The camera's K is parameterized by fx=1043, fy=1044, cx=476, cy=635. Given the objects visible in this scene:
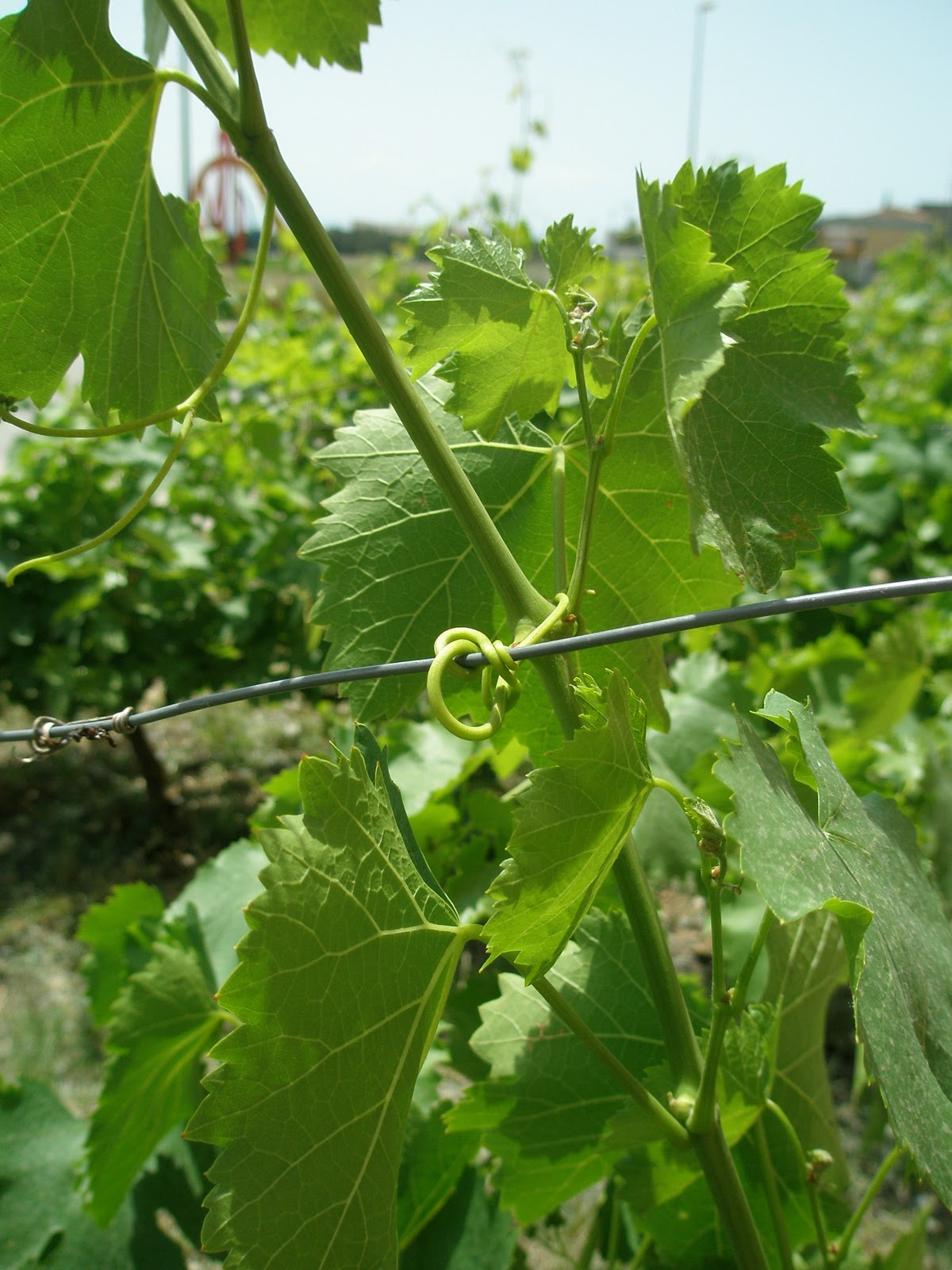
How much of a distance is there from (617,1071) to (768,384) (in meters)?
0.48

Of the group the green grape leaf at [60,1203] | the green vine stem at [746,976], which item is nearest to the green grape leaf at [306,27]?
the green vine stem at [746,976]

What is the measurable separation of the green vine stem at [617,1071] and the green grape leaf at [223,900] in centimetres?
70

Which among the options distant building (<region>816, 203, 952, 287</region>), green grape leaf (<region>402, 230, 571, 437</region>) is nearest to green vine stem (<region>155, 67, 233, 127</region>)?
green grape leaf (<region>402, 230, 571, 437</region>)

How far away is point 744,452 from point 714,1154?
0.50 meters

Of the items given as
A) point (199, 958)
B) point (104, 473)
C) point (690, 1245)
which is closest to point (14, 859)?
point (104, 473)

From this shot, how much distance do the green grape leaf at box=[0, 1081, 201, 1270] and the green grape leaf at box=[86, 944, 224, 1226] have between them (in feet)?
0.29

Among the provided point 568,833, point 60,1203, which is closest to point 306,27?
point 568,833

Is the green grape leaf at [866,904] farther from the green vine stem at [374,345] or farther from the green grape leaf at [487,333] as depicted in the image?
the green grape leaf at [487,333]

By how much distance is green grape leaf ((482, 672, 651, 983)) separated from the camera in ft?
1.91

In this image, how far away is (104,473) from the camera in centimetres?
356

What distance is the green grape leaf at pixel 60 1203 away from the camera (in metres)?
1.29

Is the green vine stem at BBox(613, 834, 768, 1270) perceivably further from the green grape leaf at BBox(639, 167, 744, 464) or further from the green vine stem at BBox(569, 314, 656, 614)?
the green grape leaf at BBox(639, 167, 744, 464)

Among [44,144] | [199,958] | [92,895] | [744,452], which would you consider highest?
[44,144]

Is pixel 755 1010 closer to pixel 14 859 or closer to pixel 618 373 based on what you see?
pixel 618 373
